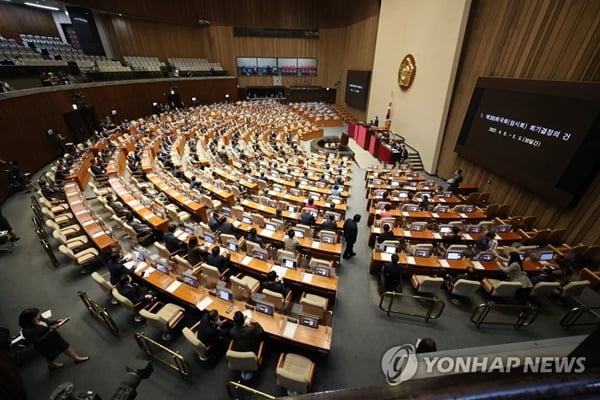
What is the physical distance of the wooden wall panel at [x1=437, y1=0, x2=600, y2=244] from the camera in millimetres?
7535

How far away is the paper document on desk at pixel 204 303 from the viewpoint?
201 inches

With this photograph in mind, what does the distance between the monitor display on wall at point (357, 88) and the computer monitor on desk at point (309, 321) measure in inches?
916

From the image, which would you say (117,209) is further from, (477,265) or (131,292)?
(477,265)

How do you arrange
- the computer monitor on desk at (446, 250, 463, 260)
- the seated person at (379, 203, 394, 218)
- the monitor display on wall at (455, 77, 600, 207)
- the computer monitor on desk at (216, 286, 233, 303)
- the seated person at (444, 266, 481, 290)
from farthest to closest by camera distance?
the seated person at (379, 203, 394, 218), the monitor display on wall at (455, 77, 600, 207), the computer monitor on desk at (446, 250, 463, 260), the seated person at (444, 266, 481, 290), the computer monitor on desk at (216, 286, 233, 303)

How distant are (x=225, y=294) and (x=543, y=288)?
699cm

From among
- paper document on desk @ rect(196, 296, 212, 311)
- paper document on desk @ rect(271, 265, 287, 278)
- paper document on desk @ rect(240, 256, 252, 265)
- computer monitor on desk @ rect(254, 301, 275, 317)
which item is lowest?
paper document on desk @ rect(240, 256, 252, 265)

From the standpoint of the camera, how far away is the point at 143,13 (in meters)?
24.7

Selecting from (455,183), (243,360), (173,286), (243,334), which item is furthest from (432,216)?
(173,286)

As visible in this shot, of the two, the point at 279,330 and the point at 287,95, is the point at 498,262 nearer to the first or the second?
the point at 279,330

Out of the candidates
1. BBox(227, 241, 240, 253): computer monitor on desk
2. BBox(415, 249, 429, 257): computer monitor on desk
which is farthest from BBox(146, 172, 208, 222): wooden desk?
BBox(415, 249, 429, 257): computer monitor on desk

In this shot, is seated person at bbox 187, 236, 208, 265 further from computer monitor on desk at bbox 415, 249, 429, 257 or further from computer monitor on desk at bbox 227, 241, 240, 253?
computer monitor on desk at bbox 415, 249, 429, 257

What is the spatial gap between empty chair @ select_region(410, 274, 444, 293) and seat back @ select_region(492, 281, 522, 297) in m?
1.23

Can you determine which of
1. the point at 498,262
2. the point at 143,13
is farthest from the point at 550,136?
the point at 143,13

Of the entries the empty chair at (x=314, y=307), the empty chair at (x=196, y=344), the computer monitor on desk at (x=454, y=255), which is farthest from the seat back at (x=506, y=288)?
the empty chair at (x=196, y=344)
